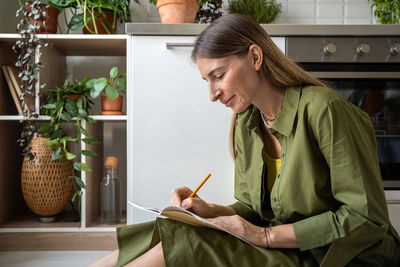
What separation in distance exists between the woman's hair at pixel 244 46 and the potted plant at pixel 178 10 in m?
0.72

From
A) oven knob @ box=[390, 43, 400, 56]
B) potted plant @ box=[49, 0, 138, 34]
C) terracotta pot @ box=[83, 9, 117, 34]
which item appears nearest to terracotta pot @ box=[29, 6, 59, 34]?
potted plant @ box=[49, 0, 138, 34]

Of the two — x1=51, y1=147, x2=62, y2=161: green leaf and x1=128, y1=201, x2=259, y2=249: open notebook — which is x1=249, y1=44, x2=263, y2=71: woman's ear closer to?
x1=128, y1=201, x2=259, y2=249: open notebook

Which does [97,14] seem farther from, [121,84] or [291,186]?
[291,186]

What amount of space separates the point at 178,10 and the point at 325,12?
1.00 metres

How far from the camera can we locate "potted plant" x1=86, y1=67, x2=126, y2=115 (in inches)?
68.3

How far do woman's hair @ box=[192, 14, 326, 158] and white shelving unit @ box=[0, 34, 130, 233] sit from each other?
2.47ft

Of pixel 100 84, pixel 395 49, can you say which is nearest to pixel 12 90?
pixel 100 84

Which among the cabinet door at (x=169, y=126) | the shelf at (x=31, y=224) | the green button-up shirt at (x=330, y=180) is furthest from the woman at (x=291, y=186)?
the shelf at (x=31, y=224)

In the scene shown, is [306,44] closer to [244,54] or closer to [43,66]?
[244,54]

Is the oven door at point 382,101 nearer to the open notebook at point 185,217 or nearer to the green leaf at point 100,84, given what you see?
the green leaf at point 100,84

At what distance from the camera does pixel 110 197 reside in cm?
190

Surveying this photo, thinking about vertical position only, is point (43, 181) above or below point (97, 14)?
below

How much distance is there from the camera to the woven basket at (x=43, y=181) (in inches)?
71.2

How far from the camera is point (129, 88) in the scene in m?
1.68
